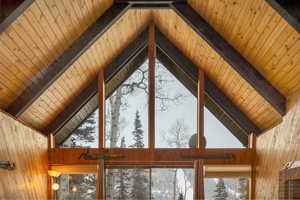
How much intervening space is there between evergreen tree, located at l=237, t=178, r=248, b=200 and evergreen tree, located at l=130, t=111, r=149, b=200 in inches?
77.5

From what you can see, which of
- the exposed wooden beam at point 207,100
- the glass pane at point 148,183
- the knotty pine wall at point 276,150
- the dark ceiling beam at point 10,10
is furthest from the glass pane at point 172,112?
the dark ceiling beam at point 10,10

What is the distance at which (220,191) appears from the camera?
27.9ft

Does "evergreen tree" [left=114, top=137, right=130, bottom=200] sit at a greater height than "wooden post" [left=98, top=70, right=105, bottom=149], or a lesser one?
lesser

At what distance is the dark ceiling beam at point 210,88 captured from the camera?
853 cm

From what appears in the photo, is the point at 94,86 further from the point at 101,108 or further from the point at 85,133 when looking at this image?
the point at 85,133

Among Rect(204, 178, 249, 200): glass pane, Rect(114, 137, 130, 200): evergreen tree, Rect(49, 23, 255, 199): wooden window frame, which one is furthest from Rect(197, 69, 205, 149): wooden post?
Rect(114, 137, 130, 200): evergreen tree

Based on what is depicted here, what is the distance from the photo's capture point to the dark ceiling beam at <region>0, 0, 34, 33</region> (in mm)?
4965

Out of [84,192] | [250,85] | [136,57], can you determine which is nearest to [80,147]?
[84,192]

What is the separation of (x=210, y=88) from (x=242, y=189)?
7.43 ft

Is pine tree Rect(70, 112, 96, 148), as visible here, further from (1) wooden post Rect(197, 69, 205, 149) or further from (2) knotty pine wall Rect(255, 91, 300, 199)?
(2) knotty pine wall Rect(255, 91, 300, 199)

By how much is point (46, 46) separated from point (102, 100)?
2.60m

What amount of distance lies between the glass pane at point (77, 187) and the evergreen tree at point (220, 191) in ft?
8.54

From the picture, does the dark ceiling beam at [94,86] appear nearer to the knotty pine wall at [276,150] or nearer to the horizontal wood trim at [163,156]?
the horizontal wood trim at [163,156]

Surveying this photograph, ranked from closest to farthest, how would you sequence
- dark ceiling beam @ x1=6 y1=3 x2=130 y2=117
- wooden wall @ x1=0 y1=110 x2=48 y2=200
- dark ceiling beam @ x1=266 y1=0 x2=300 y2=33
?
dark ceiling beam @ x1=266 y1=0 x2=300 y2=33, wooden wall @ x1=0 y1=110 x2=48 y2=200, dark ceiling beam @ x1=6 y1=3 x2=130 y2=117
